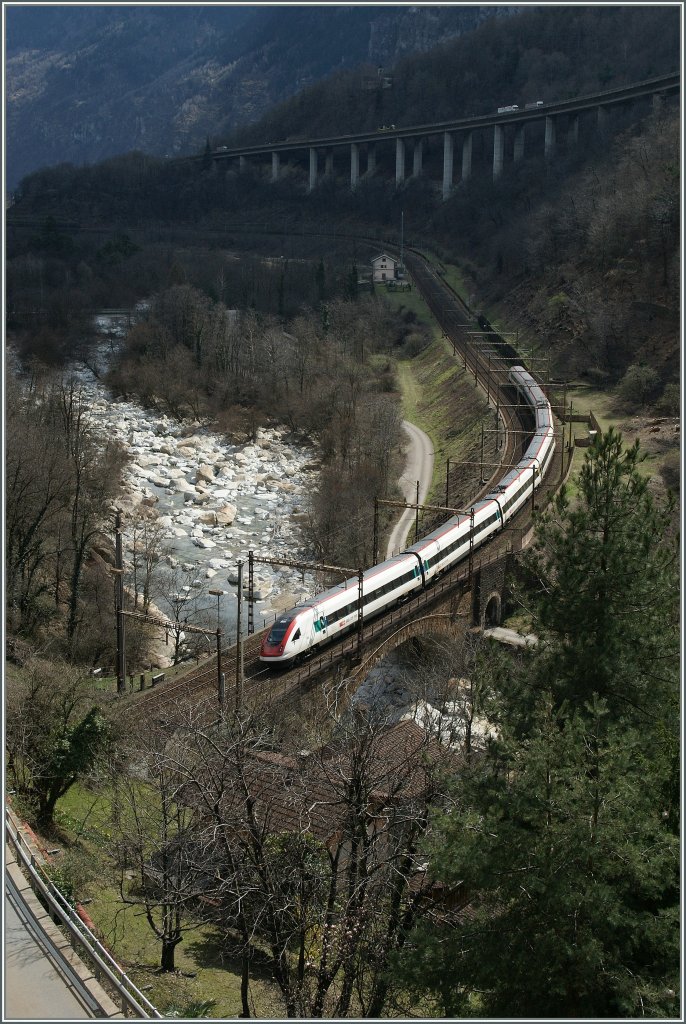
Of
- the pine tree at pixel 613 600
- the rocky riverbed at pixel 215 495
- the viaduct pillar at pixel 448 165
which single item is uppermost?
the viaduct pillar at pixel 448 165

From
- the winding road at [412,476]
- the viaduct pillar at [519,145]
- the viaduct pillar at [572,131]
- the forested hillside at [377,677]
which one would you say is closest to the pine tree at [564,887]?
the forested hillside at [377,677]

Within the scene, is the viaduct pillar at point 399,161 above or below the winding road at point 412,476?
above

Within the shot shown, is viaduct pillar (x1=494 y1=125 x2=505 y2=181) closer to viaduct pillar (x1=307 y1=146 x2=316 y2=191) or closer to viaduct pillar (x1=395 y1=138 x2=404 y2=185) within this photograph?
viaduct pillar (x1=395 y1=138 x2=404 y2=185)

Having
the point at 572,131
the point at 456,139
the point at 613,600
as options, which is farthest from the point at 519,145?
the point at 613,600

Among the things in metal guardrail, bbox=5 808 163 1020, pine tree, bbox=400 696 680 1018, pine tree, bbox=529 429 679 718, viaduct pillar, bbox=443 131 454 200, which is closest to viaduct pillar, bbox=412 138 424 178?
viaduct pillar, bbox=443 131 454 200

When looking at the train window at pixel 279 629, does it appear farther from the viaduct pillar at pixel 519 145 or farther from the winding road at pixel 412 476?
the viaduct pillar at pixel 519 145

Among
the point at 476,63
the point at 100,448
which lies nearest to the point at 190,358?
the point at 100,448
